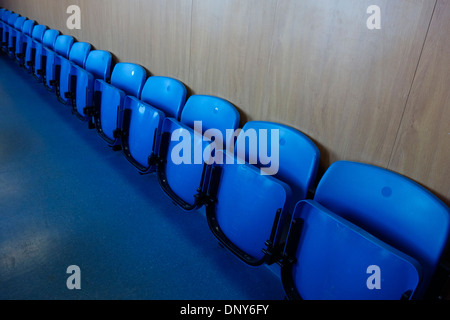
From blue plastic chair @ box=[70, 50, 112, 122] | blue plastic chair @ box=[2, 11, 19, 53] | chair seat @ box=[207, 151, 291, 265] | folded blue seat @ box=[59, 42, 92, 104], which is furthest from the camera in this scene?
blue plastic chair @ box=[2, 11, 19, 53]

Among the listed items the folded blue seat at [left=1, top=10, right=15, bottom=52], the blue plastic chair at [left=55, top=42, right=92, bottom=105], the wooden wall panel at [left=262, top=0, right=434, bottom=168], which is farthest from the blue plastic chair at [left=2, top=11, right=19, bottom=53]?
the wooden wall panel at [left=262, top=0, right=434, bottom=168]

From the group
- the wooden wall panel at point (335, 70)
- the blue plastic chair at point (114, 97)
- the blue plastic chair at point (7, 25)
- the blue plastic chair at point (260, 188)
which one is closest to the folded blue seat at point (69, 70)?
the blue plastic chair at point (114, 97)

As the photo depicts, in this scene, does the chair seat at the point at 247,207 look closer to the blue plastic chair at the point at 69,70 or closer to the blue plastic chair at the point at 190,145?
the blue plastic chair at the point at 190,145

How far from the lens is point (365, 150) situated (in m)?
1.50

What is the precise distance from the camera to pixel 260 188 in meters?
1.48

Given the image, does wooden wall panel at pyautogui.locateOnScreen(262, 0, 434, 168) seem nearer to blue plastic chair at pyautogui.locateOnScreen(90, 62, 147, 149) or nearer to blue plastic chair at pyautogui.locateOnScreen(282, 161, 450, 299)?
blue plastic chair at pyautogui.locateOnScreen(282, 161, 450, 299)

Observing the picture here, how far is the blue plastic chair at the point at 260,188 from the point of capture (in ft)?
4.67

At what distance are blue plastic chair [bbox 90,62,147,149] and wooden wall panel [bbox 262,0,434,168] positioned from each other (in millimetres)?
1252

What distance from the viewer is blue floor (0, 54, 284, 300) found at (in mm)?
1564

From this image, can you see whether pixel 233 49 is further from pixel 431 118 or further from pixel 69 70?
pixel 69 70

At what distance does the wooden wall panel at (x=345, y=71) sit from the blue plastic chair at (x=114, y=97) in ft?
4.11
